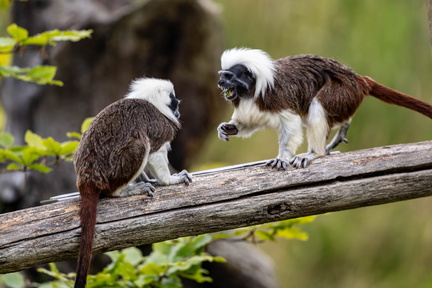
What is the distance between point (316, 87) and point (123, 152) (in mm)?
1007

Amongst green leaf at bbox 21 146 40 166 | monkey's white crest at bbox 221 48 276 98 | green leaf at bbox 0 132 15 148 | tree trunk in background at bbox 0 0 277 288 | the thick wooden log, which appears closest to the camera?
the thick wooden log

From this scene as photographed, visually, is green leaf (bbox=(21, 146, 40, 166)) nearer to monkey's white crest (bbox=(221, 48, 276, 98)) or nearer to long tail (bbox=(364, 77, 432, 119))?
monkey's white crest (bbox=(221, 48, 276, 98))

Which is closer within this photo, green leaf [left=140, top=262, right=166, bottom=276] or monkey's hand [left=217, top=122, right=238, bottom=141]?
green leaf [left=140, top=262, right=166, bottom=276]

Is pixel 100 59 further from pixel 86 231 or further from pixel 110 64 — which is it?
pixel 86 231

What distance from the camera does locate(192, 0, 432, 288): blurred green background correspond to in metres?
6.67

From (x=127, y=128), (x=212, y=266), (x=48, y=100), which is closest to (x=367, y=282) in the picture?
(x=212, y=266)

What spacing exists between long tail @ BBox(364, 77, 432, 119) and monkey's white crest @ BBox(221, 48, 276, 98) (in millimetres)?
538

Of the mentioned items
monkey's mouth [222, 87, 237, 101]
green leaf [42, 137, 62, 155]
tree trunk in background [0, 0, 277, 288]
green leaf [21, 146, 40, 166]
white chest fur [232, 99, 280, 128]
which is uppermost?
tree trunk in background [0, 0, 277, 288]

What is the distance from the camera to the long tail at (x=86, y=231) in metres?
2.40

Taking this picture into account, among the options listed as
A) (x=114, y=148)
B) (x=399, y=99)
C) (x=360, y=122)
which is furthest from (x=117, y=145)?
(x=360, y=122)

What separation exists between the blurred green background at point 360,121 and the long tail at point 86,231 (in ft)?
13.1

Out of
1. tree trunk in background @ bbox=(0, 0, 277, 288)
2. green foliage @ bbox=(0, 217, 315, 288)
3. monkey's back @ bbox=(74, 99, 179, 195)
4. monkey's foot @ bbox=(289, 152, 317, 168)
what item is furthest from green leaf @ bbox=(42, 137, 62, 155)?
tree trunk in background @ bbox=(0, 0, 277, 288)

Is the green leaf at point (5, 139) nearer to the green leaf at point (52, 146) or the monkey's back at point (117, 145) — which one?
the green leaf at point (52, 146)

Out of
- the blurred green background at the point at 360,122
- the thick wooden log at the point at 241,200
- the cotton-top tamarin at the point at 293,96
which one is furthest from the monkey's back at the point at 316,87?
the blurred green background at the point at 360,122
